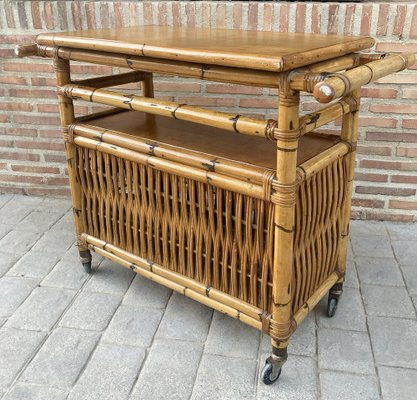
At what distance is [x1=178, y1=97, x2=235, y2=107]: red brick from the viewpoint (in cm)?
242

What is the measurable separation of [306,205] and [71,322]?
0.99m

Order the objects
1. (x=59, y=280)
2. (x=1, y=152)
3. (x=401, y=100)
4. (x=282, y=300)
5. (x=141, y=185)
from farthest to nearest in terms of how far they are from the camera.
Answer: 1. (x=1, y=152)
2. (x=401, y=100)
3. (x=59, y=280)
4. (x=141, y=185)
5. (x=282, y=300)

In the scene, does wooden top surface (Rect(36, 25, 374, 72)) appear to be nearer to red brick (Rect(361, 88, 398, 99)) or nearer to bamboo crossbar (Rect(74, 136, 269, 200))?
bamboo crossbar (Rect(74, 136, 269, 200))

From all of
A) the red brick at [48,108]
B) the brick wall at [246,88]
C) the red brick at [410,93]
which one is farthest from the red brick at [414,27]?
the red brick at [48,108]

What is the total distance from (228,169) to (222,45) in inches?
14.4

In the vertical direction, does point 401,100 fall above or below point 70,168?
above

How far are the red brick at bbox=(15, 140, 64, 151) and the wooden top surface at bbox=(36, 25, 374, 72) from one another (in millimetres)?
1024

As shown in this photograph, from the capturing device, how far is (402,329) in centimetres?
178

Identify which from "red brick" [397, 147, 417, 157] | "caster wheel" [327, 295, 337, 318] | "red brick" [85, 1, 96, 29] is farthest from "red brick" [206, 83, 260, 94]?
"caster wheel" [327, 295, 337, 318]

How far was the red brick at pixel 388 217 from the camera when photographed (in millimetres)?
2518

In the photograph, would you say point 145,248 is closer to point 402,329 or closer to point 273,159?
point 273,159

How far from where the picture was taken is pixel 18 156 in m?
2.81

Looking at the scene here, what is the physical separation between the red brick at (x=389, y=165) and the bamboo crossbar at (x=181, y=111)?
1.28m

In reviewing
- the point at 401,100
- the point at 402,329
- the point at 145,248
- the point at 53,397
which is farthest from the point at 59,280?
the point at 401,100
